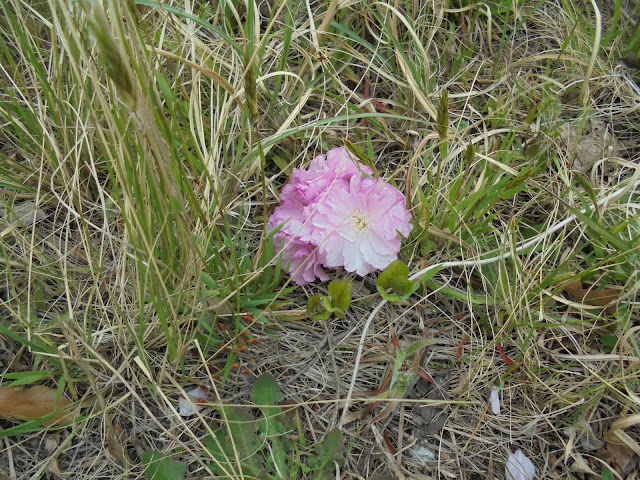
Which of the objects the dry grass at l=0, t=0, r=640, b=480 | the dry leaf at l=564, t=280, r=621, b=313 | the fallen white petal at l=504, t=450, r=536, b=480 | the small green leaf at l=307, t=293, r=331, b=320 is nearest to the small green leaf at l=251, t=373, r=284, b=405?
the dry grass at l=0, t=0, r=640, b=480

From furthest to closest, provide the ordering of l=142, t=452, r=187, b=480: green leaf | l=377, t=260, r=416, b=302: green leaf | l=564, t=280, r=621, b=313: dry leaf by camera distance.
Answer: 1. l=564, t=280, r=621, b=313: dry leaf
2. l=377, t=260, r=416, b=302: green leaf
3. l=142, t=452, r=187, b=480: green leaf

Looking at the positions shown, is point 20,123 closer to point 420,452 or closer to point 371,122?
point 371,122

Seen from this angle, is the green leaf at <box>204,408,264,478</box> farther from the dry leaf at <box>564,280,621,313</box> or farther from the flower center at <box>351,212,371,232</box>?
the dry leaf at <box>564,280,621,313</box>

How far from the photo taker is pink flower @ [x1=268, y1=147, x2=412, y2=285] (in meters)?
1.49

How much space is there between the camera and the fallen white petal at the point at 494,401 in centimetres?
147

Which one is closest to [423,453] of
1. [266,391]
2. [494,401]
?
[494,401]

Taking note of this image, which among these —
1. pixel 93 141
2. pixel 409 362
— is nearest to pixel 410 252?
pixel 409 362

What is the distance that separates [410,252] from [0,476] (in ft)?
4.12

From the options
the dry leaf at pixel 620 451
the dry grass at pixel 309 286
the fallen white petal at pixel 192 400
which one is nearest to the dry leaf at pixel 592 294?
the dry grass at pixel 309 286

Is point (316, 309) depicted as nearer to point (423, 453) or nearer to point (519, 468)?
point (423, 453)

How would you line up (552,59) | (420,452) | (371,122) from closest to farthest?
1. (420,452)
2. (371,122)
3. (552,59)

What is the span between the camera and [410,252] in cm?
160

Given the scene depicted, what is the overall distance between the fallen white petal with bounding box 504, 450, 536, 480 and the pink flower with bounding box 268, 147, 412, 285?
2.05 feet

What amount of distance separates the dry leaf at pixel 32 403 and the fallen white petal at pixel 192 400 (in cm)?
29
